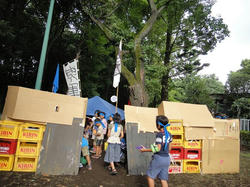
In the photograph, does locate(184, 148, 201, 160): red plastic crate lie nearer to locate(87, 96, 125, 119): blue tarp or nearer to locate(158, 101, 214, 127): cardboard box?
locate(158, 101, 214, 127): cardboard box

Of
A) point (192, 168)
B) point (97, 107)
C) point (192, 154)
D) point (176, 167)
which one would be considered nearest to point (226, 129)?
point (192, 154)

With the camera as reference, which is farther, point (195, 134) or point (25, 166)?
point (195, 134)

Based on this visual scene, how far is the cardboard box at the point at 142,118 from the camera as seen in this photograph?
A: 211 inches

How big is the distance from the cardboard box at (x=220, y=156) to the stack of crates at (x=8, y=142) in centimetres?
524

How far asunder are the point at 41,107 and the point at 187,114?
4232 millimetres

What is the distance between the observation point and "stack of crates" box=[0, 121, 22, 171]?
13.8 feet

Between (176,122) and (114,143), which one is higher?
(176,122)

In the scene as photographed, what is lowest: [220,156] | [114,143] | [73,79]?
[220,156]

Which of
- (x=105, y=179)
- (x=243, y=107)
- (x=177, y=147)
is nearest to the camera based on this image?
(x=105, y=179)

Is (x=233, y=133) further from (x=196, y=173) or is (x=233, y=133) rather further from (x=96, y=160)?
(x=96, y=160)

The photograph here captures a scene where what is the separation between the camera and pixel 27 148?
4.35 m

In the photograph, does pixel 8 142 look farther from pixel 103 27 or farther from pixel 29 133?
pixel 103 27

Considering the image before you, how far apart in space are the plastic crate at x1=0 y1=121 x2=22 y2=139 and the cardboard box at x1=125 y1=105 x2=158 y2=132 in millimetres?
2874

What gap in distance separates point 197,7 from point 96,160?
455 inches
